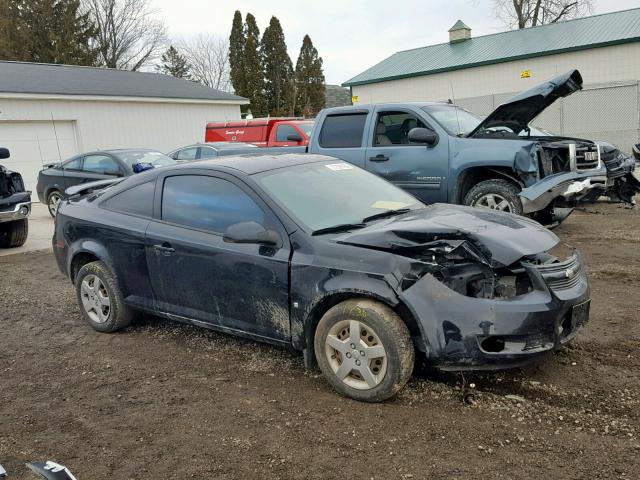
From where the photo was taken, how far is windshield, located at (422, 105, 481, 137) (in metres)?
7.77

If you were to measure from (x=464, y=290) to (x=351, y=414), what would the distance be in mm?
979

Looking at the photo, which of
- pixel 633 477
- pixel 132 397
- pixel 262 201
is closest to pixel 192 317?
pixel 132 397

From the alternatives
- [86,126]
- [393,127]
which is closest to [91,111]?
[86,126]

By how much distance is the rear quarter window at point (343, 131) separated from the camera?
27.1ft

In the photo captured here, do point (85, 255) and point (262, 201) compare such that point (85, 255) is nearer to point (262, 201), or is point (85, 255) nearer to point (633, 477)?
point (262, 201)

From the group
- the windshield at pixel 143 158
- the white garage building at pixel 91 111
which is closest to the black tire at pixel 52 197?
the windshield at pixel 143 158

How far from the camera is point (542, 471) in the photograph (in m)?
2.68

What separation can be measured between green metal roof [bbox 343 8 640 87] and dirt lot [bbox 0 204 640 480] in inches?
800

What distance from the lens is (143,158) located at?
41.2ft

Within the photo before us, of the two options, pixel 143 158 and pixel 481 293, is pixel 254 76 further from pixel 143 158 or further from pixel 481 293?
pixel 481 293

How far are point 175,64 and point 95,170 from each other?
46000 mm

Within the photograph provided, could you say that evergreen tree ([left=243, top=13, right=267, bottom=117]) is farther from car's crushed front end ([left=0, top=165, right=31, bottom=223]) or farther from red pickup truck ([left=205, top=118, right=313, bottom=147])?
car's crushed front end ([left=0, top=165, right=31, bottom=223])

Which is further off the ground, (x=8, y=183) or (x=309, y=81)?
(x=309, y=81)

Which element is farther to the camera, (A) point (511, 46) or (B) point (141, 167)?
(A) point (511, 46)
